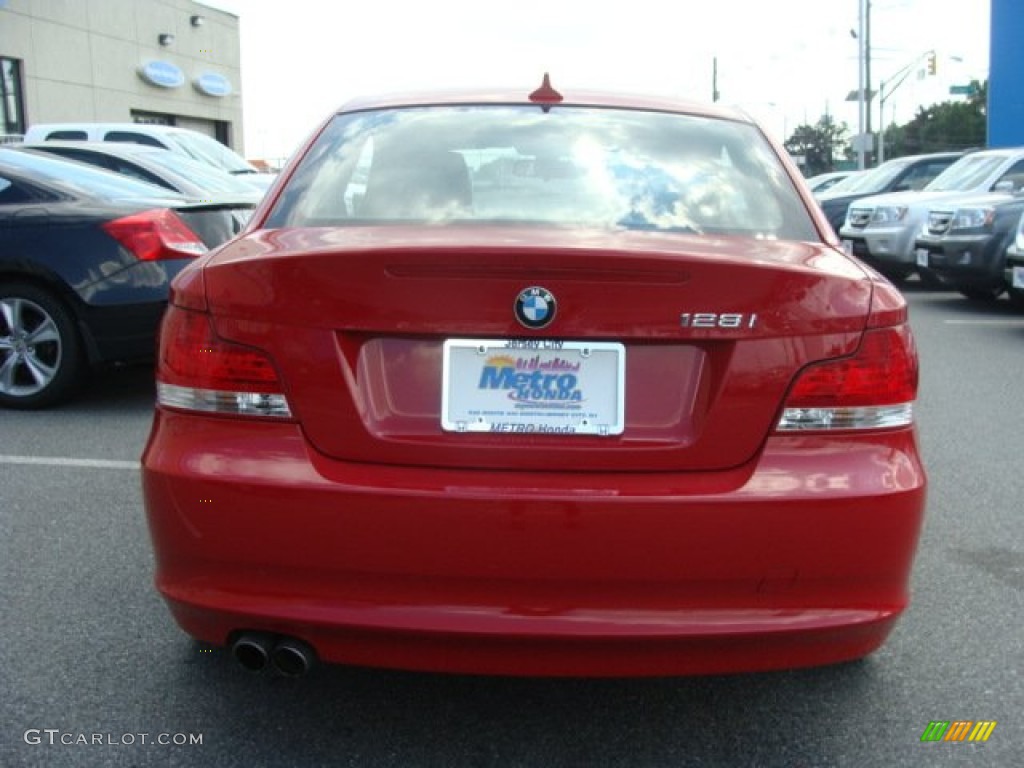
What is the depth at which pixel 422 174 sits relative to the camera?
3025 millimetres

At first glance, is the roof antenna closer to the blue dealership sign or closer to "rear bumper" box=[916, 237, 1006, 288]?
"rear bumper" box=[916, 237, 1006, 288]

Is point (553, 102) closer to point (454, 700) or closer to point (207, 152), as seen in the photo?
point (454, 700)

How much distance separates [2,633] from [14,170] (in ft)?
12.8

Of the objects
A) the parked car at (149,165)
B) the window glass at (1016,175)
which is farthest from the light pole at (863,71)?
the parked car at (149,165)

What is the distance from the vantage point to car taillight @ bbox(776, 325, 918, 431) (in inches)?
95.1

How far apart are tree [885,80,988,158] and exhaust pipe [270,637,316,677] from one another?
10051 cm

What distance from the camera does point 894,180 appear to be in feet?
55.3

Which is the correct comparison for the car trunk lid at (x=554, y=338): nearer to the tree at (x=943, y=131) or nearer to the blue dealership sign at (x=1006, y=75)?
the blue dealership sign at (x=1006, y=75)

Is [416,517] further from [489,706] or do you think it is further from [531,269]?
[489,706]

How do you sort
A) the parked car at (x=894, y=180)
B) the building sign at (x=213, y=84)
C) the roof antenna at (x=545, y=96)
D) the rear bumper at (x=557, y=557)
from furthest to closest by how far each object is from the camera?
the building sign at (x=213, y=84), the parked car at (x=894, y=180), the roof antenna at (x=545, y=96), the rear bumper at (x=557, y=557)

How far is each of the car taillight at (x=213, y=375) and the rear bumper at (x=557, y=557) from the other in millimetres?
76

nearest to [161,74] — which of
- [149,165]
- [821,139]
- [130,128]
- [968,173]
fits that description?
[130,128]

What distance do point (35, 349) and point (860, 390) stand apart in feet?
16.9

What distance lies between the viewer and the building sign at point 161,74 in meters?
34.0
